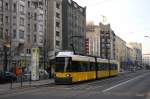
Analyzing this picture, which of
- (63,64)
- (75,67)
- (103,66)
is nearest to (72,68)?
(75,67)

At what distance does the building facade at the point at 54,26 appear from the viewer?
106 metres

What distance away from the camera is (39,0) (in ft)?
327

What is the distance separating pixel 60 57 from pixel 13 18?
149 feet

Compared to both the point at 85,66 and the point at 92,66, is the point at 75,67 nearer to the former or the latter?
the point at 85,66

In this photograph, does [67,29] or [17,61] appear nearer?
[17,61]

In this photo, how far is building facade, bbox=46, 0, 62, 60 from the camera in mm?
105775

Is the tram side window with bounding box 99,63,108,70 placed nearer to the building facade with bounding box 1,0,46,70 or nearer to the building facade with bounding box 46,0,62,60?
the building facade with bounding box 1,0,46,70

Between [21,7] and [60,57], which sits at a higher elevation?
[21,7]

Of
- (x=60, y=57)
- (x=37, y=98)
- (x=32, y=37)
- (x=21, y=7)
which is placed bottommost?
(x=37, y=98)

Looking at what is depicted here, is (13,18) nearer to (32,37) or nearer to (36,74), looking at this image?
A: (32,37)

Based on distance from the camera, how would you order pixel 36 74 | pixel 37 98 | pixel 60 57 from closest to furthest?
pixel 37 98 < pixel 60 57 < pixel 36 74

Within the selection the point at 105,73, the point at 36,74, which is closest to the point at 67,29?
the point at 105,73

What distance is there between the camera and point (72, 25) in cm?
11750

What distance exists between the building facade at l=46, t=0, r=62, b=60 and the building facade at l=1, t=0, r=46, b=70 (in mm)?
5979
